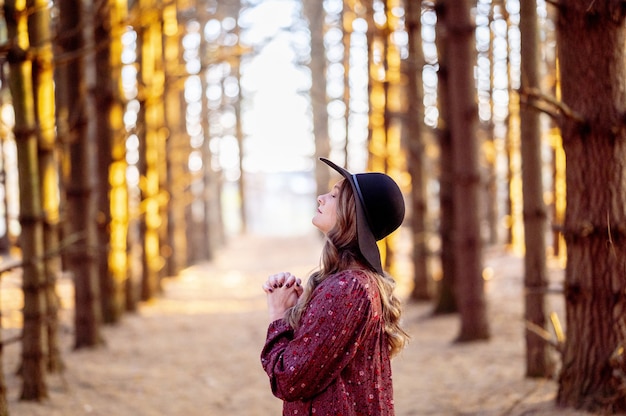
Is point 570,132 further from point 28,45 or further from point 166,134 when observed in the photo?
point 166,134

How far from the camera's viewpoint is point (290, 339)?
2.96 metres

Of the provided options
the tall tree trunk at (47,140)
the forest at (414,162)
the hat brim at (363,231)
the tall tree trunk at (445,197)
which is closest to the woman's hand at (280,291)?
the hat brim at (363,231)

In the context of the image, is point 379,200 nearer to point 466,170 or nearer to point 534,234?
point 534,234

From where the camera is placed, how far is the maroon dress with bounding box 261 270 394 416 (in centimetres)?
280

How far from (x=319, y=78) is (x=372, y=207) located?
29016mm

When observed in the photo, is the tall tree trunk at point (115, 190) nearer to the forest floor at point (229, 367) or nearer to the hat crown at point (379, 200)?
the forest floor at point (229, 367)

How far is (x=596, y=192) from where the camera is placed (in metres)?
5.25

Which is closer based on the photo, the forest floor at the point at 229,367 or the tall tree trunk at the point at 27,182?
the tall tree trunk at the point at 27,182

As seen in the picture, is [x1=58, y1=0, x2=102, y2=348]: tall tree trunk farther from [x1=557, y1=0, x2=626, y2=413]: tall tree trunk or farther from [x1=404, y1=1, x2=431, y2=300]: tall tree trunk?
[x1=557, y1=0, x2=626, y2=413]: tall tree trunk

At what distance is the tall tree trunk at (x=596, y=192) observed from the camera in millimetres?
5180

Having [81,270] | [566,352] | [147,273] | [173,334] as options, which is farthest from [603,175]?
[147,273]

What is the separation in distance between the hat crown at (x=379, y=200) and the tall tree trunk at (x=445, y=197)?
28.1ft

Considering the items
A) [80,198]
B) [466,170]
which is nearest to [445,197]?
[466,170]

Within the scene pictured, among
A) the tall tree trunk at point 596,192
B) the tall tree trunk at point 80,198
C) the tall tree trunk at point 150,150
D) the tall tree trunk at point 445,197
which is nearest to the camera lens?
the tall tree trunk at point 596,192
